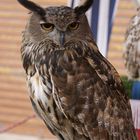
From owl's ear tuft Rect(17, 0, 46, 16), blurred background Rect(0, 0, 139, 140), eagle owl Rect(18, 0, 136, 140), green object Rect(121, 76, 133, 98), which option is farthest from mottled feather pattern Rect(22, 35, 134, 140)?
blurred background Rect(0, 0, 139, 140)

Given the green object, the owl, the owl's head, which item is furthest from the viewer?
the owl

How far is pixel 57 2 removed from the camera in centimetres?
233

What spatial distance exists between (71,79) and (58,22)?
→ 6.6 inches

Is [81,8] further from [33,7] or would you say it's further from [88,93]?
[88,93]

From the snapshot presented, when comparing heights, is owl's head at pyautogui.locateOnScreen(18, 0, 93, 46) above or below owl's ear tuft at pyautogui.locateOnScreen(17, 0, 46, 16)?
below

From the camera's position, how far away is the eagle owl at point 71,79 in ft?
4.93

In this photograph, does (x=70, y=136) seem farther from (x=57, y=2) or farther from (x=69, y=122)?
(x=57, y=2)

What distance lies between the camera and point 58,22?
1.48m

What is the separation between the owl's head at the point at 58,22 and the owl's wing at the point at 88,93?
0.16 ft

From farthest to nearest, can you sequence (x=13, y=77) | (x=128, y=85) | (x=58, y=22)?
1. (x=13, y=77)
2. (x=128, y=85)
3. (x=58, y=22)

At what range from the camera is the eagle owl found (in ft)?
4.93

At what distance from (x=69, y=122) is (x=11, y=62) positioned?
1.16m

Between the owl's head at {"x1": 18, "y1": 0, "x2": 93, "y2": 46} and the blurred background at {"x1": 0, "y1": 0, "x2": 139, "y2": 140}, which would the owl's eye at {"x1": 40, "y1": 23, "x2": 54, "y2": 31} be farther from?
the blurred background at {"x1": 0, "y1": 0, "x2": 139, "y2": 140}

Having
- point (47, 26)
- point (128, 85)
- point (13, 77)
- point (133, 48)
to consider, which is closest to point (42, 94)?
point (47, 26)
